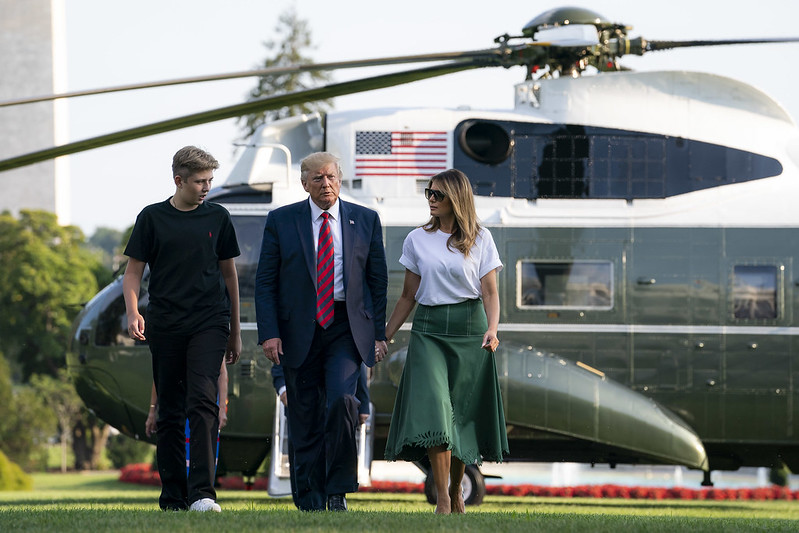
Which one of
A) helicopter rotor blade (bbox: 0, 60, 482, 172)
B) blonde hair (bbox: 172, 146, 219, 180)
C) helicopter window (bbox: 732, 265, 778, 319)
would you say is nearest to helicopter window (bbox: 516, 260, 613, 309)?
helicopter window (bbox: 732, 265, 778, 319)

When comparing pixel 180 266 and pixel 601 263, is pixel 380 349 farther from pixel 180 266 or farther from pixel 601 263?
pixel 601 263

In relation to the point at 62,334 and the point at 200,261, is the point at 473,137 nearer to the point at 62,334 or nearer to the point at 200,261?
the point at 200,261

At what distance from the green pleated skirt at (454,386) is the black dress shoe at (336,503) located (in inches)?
15.7

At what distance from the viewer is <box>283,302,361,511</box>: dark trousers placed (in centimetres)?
720

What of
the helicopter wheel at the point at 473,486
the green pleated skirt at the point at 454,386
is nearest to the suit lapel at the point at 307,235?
the green pleated skirt at the point at 454,386

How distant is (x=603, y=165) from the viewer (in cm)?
1184

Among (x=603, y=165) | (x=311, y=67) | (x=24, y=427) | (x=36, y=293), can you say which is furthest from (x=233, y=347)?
Result: (x=36, y=293)

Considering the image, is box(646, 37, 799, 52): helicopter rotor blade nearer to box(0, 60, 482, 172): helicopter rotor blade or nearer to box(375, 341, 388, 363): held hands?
box(0, 60, 482, 172): helicopter rotor blade

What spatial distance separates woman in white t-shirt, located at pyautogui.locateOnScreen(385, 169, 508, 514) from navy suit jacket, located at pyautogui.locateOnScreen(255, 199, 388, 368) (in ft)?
0.61

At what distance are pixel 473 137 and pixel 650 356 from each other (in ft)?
8.74

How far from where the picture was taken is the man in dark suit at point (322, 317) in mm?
7223

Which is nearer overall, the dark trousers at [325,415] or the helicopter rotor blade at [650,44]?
the dark trousers at [325,415]

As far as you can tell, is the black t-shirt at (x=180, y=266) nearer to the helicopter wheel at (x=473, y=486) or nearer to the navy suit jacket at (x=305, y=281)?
the navy suit jacket at (x=305, y=281)

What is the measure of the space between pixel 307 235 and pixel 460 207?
0.92 metres
